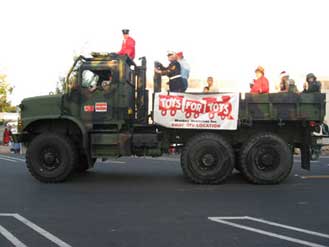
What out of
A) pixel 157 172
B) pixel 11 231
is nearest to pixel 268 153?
pixel 157 172

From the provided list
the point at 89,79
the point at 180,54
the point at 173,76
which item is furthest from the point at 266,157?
the point at 89,79

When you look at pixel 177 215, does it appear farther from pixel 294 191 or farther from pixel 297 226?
pixel 294 191

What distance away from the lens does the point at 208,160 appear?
10.5m

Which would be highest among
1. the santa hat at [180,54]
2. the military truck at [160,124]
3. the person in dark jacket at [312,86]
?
the santa hat at [180,54]

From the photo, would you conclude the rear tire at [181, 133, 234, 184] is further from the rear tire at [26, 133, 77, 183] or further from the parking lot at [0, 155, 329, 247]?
the rear tire at [26, 133, 77, 183]

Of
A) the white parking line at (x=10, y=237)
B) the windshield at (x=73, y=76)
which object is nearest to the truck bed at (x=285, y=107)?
the windshield at (x=73, y=76)

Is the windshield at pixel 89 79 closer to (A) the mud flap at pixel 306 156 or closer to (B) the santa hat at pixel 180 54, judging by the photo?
(B) the santa hat at pixel 180 54

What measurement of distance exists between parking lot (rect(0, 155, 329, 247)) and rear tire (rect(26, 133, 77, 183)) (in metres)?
0.27

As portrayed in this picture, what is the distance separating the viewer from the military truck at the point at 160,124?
34.9 ft

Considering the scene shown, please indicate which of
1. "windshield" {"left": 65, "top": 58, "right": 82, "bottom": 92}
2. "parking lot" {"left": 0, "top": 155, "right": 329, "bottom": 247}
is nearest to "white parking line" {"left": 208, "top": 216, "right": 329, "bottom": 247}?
"parking lot" {"left": 0, "top": 155, "right": 329, "bottom": 247}

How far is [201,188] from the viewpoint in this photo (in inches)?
398

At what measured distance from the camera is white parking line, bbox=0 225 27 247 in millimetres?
5586

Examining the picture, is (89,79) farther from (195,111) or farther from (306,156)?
(306,156)

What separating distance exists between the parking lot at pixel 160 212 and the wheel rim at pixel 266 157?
52 cm
